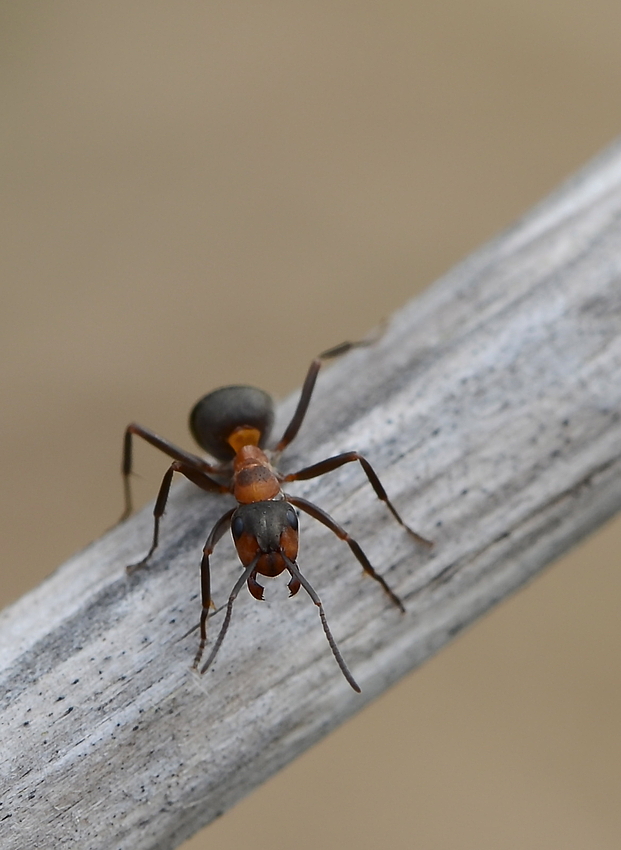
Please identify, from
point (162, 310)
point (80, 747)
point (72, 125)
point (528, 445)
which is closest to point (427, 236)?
point (162, 310)

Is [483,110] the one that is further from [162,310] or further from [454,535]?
[454,535]

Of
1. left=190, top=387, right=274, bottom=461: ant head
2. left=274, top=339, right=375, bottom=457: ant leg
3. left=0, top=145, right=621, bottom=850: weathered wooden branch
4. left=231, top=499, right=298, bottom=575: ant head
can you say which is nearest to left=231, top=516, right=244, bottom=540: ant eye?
left=231, top=499, right=298, bottom=575: ant head

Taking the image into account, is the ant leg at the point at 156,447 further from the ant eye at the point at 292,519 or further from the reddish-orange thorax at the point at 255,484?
the ant eye at the point at 292,519

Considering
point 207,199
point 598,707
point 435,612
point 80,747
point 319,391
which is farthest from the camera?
point 207,199

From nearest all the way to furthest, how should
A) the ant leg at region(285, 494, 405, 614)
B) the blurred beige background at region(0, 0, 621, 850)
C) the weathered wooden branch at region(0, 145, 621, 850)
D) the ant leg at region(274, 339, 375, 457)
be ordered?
the weathered wooden branch at region(0, 145, 621, 850)
the ant leg at region(285, 494, 405, 614)
the ant leg at region(274, 339, 375, 457)
the blurred beige background at region(0, 0, 621, 850)

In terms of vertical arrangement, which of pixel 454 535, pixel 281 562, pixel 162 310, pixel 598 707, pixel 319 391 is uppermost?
pixel 162 310

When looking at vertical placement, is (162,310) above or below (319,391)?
above

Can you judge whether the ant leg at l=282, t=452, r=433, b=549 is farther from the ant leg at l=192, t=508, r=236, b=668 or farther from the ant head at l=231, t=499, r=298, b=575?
the ant leg at l=192, t=508, r=236, b=668

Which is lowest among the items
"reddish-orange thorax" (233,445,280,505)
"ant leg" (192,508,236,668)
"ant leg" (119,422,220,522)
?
"ant leg" (192,508,236,668)
